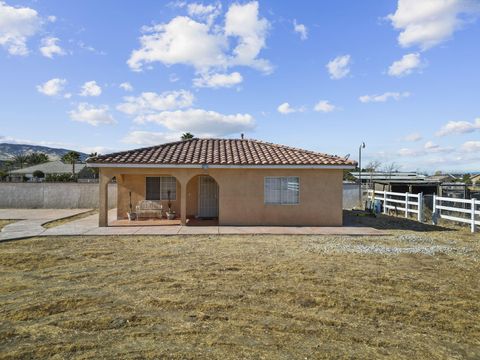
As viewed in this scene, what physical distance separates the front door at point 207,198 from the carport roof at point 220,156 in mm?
1746

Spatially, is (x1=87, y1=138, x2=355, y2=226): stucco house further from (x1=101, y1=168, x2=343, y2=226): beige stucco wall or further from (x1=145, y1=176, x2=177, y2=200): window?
(x1=145, y1=176, x2=177, y2=200): window

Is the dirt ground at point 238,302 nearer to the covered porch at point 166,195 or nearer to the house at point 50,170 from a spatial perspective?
the covered porch at point 166,195

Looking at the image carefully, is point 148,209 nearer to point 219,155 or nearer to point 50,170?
point 219,155

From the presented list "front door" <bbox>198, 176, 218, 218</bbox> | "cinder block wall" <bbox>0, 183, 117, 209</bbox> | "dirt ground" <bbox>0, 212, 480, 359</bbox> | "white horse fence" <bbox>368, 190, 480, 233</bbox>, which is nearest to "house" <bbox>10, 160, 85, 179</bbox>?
"cinder block wall" <bbox>0, 183, 117, 209</bbox>

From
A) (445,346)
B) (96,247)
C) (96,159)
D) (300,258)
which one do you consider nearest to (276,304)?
(445,346)

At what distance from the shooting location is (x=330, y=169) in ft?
48.9

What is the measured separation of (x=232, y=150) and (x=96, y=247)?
8000 millimetres

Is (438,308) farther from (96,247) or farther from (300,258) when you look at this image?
(96,247)

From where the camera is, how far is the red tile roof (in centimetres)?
1452

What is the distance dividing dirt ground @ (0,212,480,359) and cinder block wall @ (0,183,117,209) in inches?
544

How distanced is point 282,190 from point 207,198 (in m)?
4.22

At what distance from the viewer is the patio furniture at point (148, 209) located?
1673 cm

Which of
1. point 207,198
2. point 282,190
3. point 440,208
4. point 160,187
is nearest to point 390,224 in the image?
point 440,208

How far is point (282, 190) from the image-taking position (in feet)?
49.6
